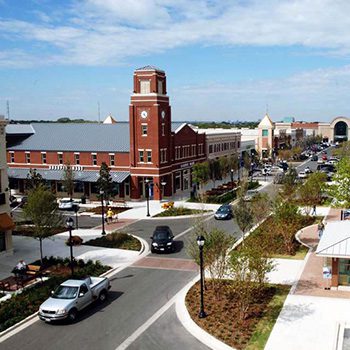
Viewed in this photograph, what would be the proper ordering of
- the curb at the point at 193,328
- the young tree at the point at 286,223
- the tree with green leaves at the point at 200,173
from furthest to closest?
the tree with green leaves at the point at 200,173, the young tree at the point at 286,223, the curb at the point at 193,328

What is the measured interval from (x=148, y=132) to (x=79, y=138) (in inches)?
444

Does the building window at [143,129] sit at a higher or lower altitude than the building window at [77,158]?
higher

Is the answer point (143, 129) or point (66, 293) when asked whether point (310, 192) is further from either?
point (66, 293)

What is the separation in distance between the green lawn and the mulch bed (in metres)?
0.18

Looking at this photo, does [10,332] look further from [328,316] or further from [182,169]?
[182,169]

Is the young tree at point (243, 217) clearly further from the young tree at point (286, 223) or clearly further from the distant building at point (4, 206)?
the distant building at point (4, 206)

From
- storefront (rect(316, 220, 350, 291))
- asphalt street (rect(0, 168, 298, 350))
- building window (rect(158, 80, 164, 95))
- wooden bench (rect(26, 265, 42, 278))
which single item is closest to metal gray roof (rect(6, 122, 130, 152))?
building window (rect(158, 80, 164, 95))

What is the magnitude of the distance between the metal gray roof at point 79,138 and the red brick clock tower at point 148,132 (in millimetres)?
2456

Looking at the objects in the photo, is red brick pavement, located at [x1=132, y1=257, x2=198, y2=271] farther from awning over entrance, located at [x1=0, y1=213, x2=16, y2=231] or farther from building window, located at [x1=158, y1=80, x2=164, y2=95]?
building window, located at [x1=158, y1=80, x2=164, y2=95]

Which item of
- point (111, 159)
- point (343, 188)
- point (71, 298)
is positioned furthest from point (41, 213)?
point (111, 159)

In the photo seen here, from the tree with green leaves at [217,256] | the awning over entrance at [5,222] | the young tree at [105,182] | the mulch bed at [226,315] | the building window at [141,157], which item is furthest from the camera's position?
the building window at [141,157]

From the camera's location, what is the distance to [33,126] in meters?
65.7

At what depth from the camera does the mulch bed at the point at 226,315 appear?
60.1 feet

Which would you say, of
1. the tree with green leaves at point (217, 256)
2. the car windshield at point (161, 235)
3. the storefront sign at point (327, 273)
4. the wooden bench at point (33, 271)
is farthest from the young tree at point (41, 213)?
the storefront sign at point (327, 273)
